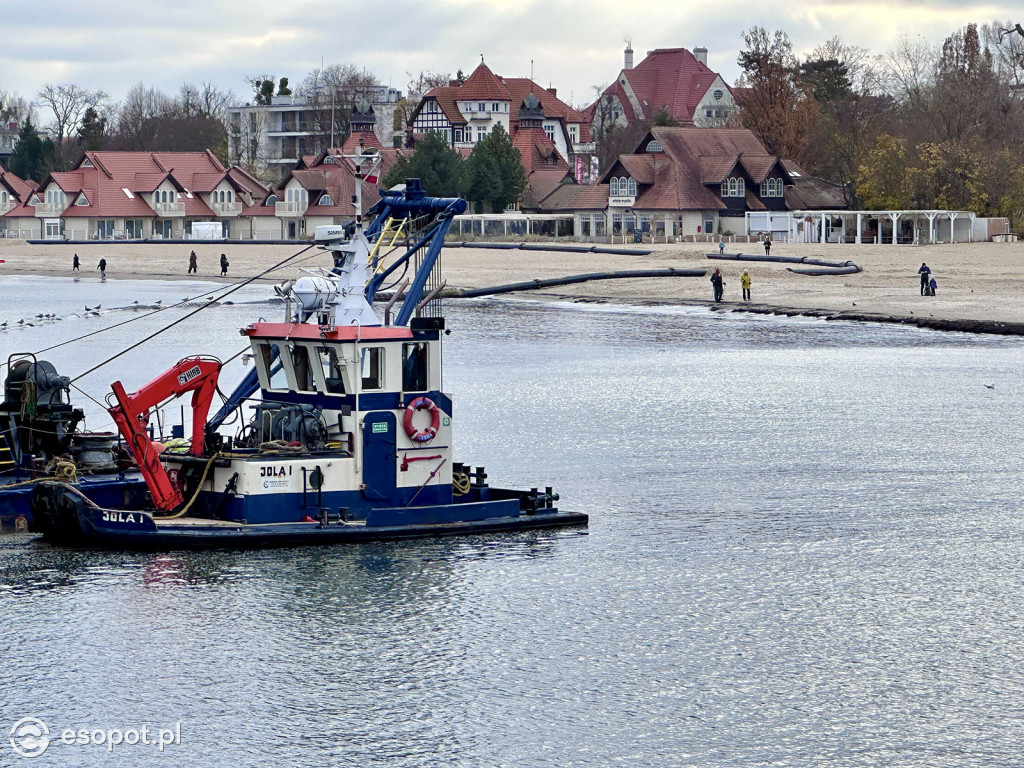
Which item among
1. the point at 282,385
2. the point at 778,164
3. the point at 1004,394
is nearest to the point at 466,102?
the point at 778,164

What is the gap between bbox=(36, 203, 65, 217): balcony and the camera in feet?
424

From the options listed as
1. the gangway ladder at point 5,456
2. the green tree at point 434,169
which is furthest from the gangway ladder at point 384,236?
the green tree at point 434,169

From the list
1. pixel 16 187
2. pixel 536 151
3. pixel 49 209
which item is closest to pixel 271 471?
pixel 49 209

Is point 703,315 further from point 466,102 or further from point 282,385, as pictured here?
point 466,102

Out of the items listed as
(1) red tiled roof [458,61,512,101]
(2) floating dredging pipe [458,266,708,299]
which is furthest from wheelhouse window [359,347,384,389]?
(1) red tiled roof [458,61,512,101]

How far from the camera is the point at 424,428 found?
25203mm

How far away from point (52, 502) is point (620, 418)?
18.2 metres

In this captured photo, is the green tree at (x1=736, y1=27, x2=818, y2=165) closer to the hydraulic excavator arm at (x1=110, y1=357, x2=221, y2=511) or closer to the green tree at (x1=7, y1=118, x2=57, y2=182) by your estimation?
the green tree at (x1=7, y1=118, x2=57, y2=182)

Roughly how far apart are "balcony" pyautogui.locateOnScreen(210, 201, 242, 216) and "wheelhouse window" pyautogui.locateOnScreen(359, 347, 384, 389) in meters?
107

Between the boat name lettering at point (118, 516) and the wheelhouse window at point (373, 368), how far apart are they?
13.5 ft

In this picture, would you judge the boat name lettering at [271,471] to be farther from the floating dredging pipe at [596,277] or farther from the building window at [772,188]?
the building window at [772,188]

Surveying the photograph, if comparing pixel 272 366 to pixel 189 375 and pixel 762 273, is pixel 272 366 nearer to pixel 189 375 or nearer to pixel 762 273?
pixel 189 375

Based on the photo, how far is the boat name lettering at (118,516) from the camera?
23891 mm

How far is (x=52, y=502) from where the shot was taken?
2422 cm
